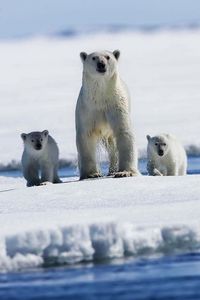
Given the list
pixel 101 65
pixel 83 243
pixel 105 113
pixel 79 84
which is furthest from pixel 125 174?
pixel 79 84

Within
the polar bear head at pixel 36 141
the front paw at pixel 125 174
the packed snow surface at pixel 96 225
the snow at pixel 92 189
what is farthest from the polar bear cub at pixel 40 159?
the packed snow surface at pixel 96 225

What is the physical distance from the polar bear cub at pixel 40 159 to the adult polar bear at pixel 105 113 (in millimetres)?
260

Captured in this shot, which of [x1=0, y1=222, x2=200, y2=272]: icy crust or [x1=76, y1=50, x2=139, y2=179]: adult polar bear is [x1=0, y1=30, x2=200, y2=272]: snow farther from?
[x1=76, y1=50, x2=139, y2=179]: adult polar bear

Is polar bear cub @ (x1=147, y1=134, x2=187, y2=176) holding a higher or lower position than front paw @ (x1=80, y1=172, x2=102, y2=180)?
Result: higher

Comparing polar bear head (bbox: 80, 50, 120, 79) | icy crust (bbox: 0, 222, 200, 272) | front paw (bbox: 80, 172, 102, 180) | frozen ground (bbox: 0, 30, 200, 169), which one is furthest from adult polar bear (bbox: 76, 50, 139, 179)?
frozen ground (bbox: 0, 30, 200, 169)

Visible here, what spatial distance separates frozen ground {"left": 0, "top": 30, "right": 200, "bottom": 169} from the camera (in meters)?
15.7

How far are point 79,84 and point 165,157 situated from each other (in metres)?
14.1

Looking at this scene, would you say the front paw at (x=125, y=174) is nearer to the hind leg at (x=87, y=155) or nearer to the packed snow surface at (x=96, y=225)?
the hind leg at (x=87, y=155)

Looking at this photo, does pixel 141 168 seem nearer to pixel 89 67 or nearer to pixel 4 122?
pixel 89 67

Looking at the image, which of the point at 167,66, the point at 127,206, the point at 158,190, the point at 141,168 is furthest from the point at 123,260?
the point at 167,66

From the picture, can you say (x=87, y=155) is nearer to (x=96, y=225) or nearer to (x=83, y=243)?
(x=96, y=225)

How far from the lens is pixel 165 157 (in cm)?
1068

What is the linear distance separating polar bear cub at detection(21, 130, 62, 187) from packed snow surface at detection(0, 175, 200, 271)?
114cm

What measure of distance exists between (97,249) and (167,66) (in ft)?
74.4
